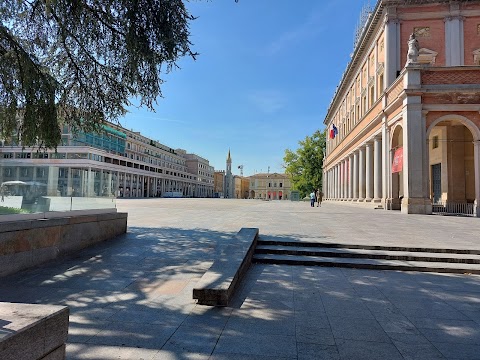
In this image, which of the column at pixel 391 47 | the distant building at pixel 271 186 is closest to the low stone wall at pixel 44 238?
the column at pixel 391 47

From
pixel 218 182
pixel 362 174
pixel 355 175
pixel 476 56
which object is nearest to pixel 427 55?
pixel 476 56

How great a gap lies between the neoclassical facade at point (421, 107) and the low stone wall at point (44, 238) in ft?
59.2

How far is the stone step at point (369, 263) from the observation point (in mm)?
6629

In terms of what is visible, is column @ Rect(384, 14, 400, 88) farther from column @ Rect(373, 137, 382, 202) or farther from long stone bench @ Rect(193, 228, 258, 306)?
long stone bench @ Rect(193, 228, 258, 306)

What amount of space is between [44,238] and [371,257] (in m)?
6.82

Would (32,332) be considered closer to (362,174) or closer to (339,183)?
(362,174)

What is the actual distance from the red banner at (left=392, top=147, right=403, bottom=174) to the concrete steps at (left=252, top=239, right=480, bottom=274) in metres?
14.9

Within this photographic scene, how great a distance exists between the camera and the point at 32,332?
1964mm

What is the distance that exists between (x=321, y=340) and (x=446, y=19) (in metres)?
30.6

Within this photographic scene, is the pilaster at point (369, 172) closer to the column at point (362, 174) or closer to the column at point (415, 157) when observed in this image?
the column at point (362, 174)

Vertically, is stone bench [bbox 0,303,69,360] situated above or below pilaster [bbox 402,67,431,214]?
below

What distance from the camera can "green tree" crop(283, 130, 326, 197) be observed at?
68762 mm

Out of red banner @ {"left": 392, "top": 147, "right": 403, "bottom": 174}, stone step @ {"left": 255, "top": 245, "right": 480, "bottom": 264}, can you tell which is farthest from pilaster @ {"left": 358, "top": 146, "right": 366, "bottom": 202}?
stone step @ {"left": 255, "top": 245, "right": 480, "bottom": 264}

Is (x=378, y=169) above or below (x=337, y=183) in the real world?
above
